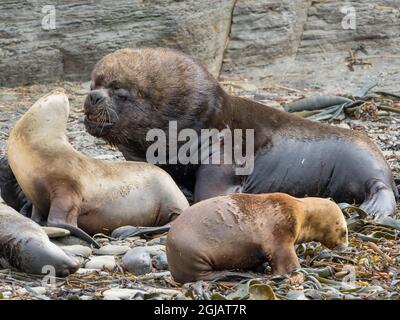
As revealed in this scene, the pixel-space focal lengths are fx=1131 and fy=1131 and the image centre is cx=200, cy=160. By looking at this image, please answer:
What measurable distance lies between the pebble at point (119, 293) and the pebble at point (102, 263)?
26.8 inches

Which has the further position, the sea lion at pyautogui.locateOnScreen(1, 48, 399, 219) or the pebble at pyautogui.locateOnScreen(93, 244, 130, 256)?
the sea lion at pyautogui.locateOnScreen(1, 48, 399, 219)

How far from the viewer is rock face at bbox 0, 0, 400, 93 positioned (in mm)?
13328

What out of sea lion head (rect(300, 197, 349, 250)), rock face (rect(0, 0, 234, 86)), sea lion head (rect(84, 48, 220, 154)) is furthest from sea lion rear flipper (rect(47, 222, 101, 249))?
rock face (rect(0, 0, 234, 86))

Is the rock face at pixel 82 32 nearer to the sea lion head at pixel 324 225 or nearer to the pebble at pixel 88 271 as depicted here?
the pebble at pixel 88 271

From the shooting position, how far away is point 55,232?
284 inches

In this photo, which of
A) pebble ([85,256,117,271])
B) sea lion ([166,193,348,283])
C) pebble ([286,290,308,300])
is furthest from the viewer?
pebble ([85,256,117,271])

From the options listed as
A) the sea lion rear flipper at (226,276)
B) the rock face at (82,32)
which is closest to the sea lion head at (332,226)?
the sea lion rear flipper at (226,276)

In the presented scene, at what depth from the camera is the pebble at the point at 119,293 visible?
19.7ft

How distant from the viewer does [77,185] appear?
786cm

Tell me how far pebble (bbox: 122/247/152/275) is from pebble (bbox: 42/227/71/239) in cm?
51

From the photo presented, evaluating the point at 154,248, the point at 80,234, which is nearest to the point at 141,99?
the point at 80,234

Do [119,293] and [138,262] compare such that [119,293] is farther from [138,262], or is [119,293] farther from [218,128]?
[218,128]

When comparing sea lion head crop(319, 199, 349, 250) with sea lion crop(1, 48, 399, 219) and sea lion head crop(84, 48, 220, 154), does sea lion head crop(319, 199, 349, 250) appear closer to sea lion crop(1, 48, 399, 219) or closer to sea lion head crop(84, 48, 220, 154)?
sea lion crop(1, 48, 399, 219)
